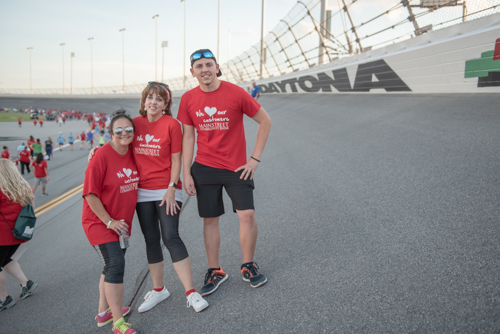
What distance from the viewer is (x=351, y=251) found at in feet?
9.80

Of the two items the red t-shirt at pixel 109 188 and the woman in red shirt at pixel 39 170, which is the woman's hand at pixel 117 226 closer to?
the red t-shirt at pixel 109 188

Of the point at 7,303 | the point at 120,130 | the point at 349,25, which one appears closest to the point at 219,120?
the point at 120,130

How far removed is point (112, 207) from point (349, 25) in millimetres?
13016

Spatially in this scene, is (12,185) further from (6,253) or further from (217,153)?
(217,153)

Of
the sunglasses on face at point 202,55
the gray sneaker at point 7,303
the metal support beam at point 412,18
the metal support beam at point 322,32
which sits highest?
the metal support beam at point 322,32

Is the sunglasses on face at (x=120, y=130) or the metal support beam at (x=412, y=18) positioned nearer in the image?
the sunglasses on face at (x=120, y=130)

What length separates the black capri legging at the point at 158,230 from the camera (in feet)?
8.91

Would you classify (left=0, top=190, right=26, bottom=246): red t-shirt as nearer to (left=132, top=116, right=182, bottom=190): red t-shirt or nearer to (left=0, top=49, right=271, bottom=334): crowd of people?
(left=0, top=49, right=271, bottom=334): crowd of people

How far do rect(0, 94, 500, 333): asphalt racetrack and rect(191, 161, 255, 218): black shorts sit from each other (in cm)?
70

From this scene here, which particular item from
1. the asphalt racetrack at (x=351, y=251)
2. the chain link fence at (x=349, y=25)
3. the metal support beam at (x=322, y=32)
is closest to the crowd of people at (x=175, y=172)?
the asphalt racetrack at (x=351, y=251)

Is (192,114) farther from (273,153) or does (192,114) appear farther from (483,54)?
(483,54)

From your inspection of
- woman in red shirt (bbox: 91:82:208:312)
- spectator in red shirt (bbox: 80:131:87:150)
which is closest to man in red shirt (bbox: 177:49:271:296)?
woman in red shirt (bbox: 91:82:208:312)

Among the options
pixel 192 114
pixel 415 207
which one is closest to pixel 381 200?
pixel 415 207

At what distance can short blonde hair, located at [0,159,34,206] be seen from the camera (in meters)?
3.49
